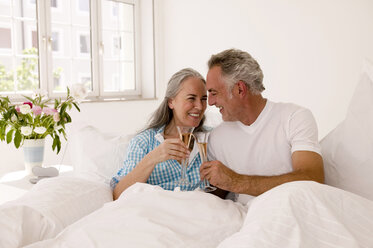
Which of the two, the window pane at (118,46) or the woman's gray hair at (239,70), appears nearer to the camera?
the woman's gray hair at (239,70)

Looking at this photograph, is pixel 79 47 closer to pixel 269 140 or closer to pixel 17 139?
pixel 17 139

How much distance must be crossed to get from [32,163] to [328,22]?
93.7 inches

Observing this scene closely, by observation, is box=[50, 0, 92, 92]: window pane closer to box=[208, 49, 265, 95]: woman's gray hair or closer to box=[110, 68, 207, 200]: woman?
box=[110, 68, 207, 200]: woman

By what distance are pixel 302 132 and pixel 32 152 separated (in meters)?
1.44

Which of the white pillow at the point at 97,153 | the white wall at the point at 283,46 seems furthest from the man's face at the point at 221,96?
the white wall at the point at 283,46

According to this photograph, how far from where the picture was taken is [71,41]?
155 inches

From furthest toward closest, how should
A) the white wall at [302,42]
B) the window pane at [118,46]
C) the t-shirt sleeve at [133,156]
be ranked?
1. the window pane at [118,46]
2. the white wall at [302,42]
3. the t-shirt sleeve at [133,156]

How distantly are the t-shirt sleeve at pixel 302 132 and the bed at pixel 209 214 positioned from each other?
0.15 m

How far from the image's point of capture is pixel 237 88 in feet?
6.24

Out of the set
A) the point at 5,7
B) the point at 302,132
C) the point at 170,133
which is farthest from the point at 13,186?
the point at 5,7

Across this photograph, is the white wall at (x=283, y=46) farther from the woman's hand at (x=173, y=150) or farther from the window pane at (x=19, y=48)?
the woman's hand at (x=173, y=150)

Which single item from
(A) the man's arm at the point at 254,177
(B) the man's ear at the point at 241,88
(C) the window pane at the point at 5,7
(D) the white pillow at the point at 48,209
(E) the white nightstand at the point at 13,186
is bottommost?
(E) the white nightstand at the point at 13,186

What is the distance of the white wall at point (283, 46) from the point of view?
10.0ft

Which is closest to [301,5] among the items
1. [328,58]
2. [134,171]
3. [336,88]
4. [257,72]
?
[328,58]
